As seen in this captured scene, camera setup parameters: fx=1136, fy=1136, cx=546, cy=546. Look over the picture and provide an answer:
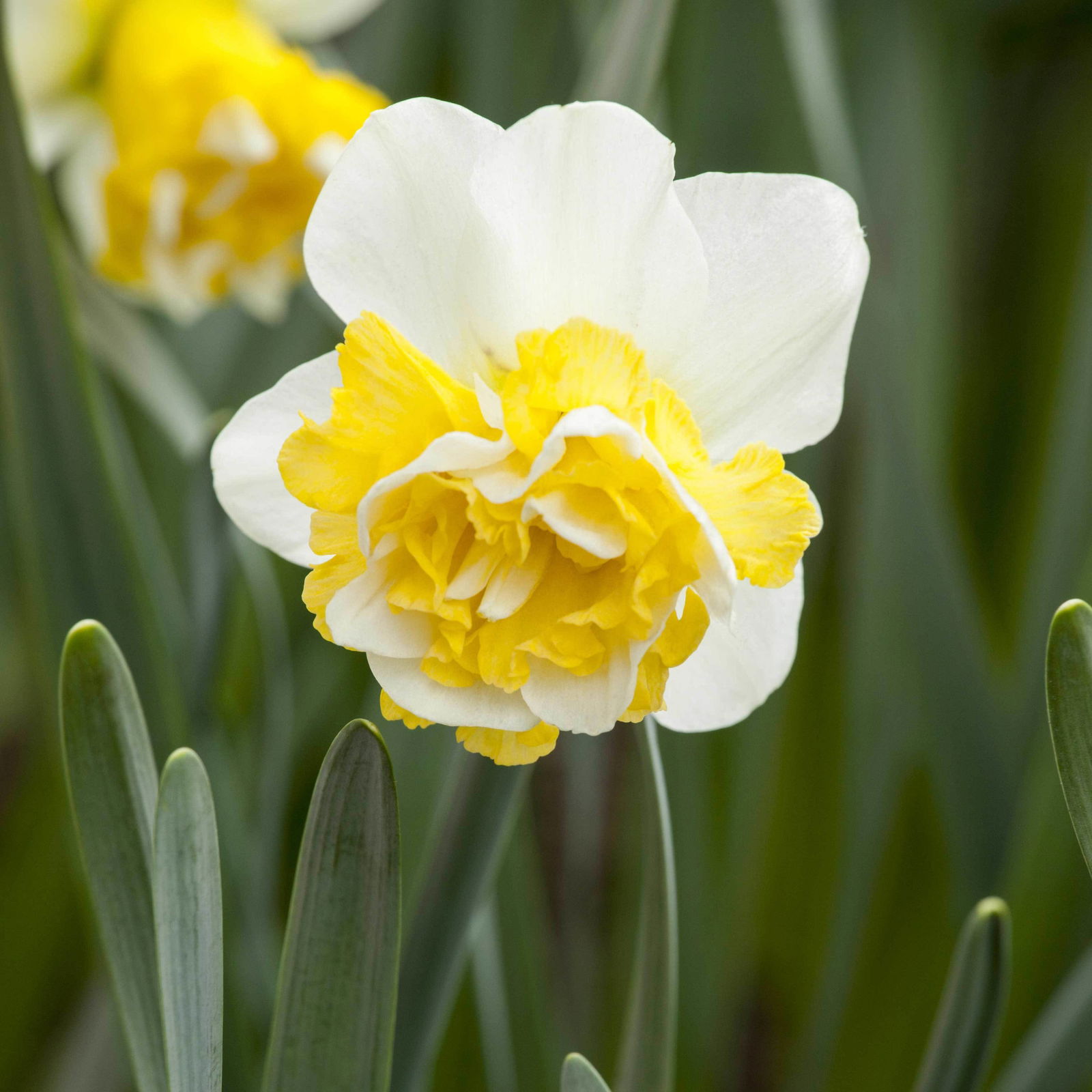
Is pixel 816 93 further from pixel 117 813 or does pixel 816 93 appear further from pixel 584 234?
pixel 117 813

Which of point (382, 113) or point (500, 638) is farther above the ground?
point (382, 113)

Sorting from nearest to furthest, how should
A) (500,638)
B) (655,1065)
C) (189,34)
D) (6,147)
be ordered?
(500,638), (655,1065), (6,147), (189,34)

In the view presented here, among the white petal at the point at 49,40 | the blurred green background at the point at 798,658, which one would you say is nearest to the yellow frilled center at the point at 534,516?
the blurred green background at the point at 798,658

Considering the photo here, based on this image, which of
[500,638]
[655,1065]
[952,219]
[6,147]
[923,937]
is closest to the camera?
[500,638]

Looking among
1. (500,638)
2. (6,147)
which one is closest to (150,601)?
(6,147)

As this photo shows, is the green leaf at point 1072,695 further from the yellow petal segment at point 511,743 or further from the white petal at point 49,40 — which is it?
the white petal at point 49,40

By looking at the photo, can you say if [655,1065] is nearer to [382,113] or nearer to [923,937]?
[382,113]

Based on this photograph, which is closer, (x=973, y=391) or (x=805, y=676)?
(x=805, y=676)
